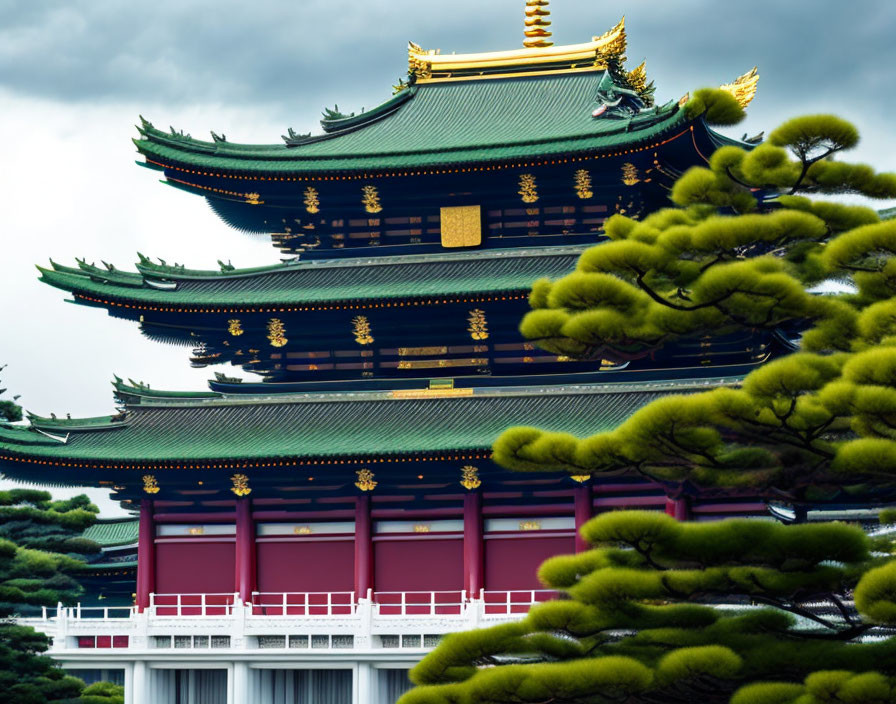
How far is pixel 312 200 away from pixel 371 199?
174cm

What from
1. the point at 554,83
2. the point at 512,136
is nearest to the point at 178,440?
the point at 512,136

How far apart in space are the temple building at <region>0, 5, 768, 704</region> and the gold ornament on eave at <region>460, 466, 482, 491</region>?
9 centimetres

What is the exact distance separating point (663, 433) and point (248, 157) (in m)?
26.4

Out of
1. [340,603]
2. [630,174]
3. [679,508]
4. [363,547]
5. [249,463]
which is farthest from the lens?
→ [630,174]

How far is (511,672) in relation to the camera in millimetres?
24406

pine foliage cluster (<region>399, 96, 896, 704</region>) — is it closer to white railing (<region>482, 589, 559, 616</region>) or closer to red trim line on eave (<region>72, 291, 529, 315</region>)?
white railing (<region>482, 589, 559, 616</region>)

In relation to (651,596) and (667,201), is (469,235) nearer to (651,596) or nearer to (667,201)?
(667,201)

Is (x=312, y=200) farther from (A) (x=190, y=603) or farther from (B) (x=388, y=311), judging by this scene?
(A) (x=190, y=603)

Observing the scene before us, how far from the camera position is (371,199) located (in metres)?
48.2

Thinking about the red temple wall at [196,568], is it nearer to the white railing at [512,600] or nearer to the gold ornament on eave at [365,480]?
the gold ornament on eave at [365,480]

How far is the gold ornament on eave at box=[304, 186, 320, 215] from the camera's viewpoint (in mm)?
48375

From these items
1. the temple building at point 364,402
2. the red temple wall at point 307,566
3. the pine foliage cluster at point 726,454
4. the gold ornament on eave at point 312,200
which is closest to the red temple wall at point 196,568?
the temple building at point 364,402

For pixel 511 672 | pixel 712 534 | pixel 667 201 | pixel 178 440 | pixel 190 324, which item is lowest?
pixel 511 672

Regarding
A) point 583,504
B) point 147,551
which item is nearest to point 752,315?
point 583,504
